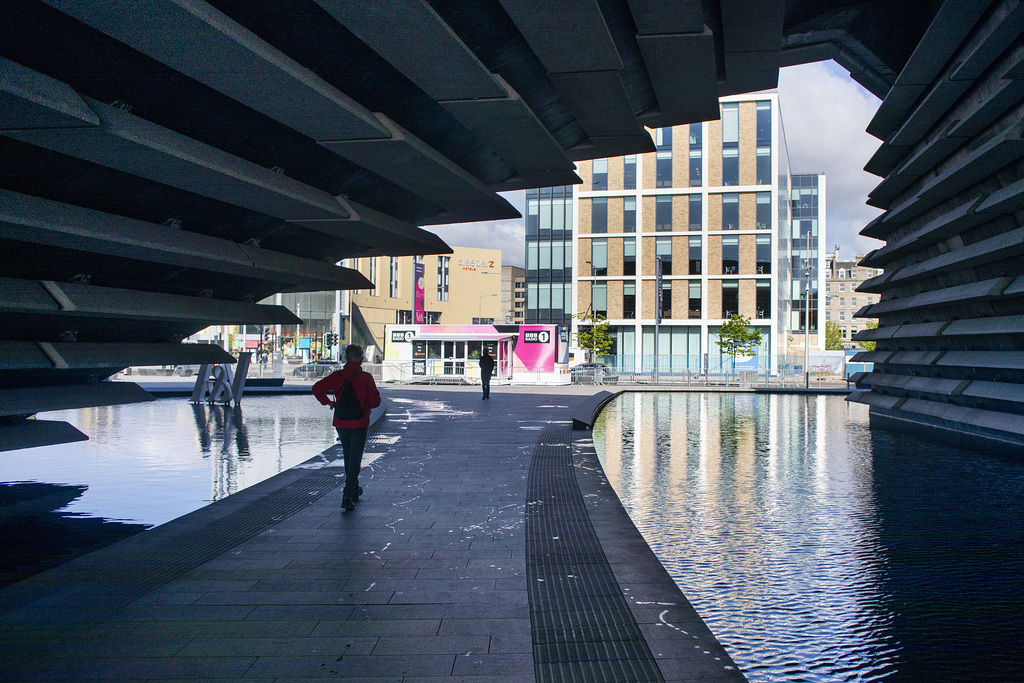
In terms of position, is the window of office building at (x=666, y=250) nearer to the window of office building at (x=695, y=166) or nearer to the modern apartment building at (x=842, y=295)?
the window of office building at (x=695, y=166)

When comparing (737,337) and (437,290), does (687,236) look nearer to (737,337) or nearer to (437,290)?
(737,337)

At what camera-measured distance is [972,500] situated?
8.26 metres

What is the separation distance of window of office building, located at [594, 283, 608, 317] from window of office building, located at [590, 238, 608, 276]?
3.20ft

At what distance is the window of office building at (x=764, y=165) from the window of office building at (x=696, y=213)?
14.1ft

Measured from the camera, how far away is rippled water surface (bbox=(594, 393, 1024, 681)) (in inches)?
164

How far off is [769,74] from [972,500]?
509 cm

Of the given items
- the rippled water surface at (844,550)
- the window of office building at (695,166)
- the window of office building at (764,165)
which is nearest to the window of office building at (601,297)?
the window of office building at (695,166)

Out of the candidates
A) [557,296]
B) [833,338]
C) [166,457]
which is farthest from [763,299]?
[833,338]

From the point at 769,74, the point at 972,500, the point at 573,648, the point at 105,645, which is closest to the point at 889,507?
the point at 972,500

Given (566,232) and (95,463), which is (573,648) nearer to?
(95,463)

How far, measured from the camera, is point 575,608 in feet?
15.0

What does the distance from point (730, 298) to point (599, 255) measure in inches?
400

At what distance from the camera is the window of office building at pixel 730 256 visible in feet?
176

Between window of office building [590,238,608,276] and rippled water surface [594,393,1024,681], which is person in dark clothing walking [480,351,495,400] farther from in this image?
window of office building [590,238,608,276]
